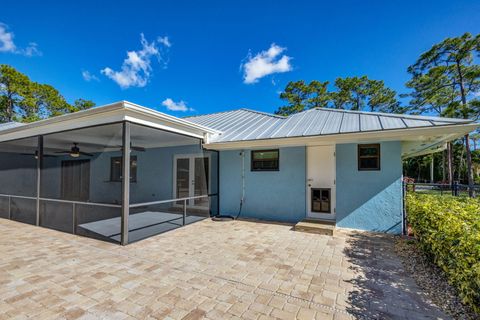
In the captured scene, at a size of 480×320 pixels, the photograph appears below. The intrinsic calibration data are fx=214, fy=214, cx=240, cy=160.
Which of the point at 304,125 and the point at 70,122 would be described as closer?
the point at 70,122

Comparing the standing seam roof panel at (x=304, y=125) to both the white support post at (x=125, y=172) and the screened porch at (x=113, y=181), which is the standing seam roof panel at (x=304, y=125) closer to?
the screened porch at (x=113, y=181)

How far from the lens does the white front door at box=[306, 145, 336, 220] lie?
625 centimetres

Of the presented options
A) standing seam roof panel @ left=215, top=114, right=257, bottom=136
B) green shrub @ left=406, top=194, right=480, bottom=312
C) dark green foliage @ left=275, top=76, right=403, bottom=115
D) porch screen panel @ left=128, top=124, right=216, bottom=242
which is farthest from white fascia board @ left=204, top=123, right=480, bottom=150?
dark green foliage @ left=275, top=76, right=403, bottom=115

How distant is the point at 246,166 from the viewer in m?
7.27

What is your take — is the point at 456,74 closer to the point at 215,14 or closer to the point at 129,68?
the point at 215,14

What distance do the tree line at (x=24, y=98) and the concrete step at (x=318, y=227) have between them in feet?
71.7

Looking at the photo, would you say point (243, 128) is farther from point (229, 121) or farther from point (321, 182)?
point (321, 182)

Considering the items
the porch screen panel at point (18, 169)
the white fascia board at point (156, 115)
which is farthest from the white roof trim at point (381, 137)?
the porch screen panel at point (18, 169)

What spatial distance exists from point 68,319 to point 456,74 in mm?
26582

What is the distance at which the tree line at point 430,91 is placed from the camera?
16547 millimetres

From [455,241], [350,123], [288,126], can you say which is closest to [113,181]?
[288,126]

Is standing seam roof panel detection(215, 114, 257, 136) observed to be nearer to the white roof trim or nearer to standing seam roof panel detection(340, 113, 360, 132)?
the white roof trim

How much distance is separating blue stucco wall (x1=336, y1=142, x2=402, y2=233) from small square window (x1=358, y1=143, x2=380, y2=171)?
0.10 m

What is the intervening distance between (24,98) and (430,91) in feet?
113
